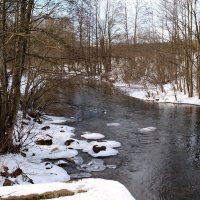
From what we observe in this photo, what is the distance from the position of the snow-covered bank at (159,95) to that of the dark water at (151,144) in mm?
1812

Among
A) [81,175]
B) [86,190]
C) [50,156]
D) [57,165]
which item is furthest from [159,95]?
[86,190]

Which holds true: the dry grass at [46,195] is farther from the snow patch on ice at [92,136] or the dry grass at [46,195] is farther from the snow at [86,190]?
the snow patch on ice at [92,136]

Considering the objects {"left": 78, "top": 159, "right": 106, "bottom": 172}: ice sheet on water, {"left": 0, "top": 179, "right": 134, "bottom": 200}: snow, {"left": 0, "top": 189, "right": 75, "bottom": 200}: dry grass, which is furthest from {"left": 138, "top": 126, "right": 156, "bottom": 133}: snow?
{"left": 0, "top": 189, "right": 75, "bottom": 200}: dry grass

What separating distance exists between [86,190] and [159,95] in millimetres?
22922

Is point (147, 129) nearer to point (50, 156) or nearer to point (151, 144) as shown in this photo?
point (151, 144)

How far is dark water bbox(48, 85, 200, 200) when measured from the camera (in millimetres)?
8359

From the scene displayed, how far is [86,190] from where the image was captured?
428cm

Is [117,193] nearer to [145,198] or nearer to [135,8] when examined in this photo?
[145,198]

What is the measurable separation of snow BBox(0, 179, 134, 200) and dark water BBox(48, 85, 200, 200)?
11.1ft

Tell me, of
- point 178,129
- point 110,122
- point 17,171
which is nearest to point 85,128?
point 110,122

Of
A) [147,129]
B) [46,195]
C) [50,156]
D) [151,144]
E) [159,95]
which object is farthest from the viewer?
[159,95]

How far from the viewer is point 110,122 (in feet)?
54.4

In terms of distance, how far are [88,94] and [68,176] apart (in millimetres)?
18658

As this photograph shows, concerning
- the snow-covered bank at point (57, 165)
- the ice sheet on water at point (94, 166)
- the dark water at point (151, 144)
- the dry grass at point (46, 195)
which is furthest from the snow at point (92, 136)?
the dry grass at point (46, 195)
